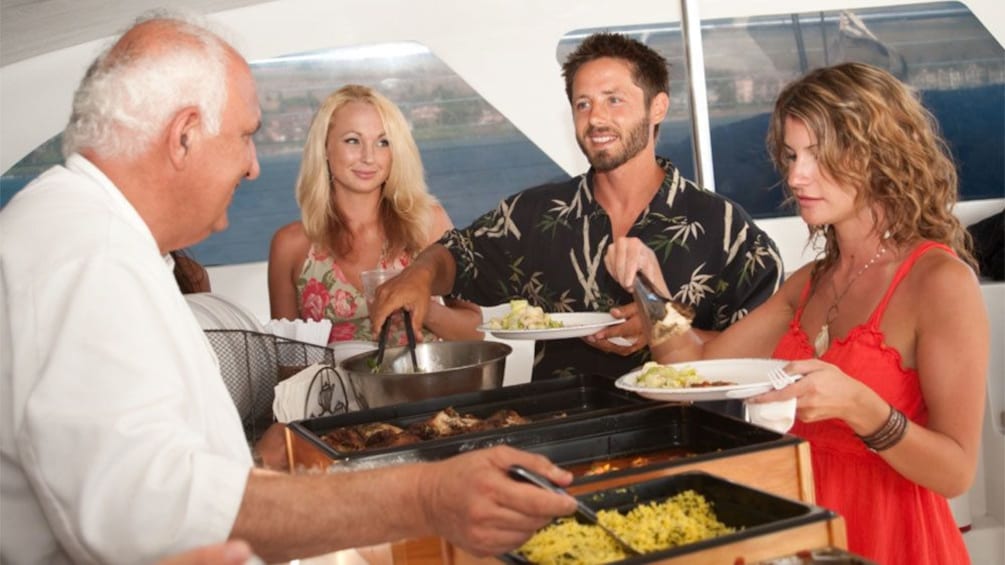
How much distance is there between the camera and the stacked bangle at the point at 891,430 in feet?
6.59

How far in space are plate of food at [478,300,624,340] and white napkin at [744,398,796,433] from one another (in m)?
0.67

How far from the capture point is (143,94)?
1.52 m

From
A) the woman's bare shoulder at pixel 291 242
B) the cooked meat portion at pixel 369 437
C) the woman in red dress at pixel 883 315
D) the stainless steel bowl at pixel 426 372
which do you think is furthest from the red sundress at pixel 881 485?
the woman's bare shoulder at pixel 291 242

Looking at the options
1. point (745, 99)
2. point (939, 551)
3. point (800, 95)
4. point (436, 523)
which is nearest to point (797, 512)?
point (436, 523)

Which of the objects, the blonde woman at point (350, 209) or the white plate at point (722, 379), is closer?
the white plate at point (722, 379)

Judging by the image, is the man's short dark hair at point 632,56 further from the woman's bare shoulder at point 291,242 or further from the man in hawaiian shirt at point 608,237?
the woman's bare shoulder at point 291,242

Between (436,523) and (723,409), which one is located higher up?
(436,523)

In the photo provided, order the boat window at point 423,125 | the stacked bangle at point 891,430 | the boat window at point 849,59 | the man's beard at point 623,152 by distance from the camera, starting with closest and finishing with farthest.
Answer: the stacked bangle at point 891,430 < the man's beard at point 623,152 < the boat window at point 849,59 < the boat window at point 423,125

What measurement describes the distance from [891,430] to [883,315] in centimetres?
29

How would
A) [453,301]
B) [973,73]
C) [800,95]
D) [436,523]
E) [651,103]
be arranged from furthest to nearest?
1. [973,73]
2. [453,301]
3. [651,103]
4. [800,95]
5. [436,523]

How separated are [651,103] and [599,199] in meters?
0.28

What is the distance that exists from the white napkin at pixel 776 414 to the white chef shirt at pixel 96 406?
2.87 ft

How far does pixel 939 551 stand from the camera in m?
2.12

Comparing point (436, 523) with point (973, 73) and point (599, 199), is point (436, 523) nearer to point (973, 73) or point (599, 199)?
point (599, 199)
